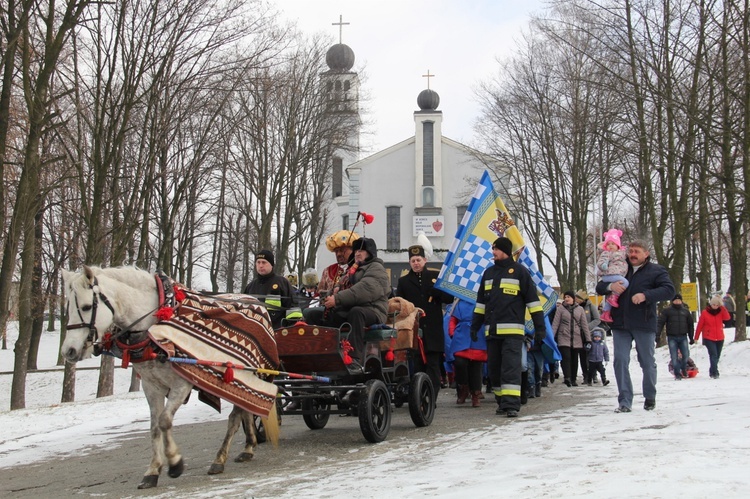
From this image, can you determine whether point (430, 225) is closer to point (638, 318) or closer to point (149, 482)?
point (638, 318)

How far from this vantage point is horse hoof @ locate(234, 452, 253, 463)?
793 cm

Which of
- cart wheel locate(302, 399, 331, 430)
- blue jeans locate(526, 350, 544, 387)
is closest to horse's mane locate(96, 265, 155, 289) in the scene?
cart wheel locate(302, 399, 331, 430)

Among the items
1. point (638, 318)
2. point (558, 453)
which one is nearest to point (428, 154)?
point (638, 318)

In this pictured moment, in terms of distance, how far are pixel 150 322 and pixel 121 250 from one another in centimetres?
1336

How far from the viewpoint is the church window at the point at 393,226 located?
200 feet

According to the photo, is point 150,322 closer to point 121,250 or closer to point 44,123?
point 44,123

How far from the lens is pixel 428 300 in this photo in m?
11.9

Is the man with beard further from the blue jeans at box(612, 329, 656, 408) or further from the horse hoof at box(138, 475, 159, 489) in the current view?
the horse hoof at box(138, 475, 159, 489)

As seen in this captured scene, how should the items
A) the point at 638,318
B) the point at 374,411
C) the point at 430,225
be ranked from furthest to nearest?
the point at 430,225
the point at 638,318
the point at 374,411

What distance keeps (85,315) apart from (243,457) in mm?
2165

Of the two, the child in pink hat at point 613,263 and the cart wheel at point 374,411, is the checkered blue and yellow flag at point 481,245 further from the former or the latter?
the cart wheel at point 374,411

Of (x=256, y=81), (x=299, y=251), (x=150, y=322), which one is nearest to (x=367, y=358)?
(x=150, y=322)

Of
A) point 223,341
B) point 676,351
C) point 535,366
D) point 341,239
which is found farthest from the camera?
point 676,351

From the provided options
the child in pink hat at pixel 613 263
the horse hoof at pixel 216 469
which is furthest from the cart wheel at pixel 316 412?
the child in pink hat at pixel 613 263
